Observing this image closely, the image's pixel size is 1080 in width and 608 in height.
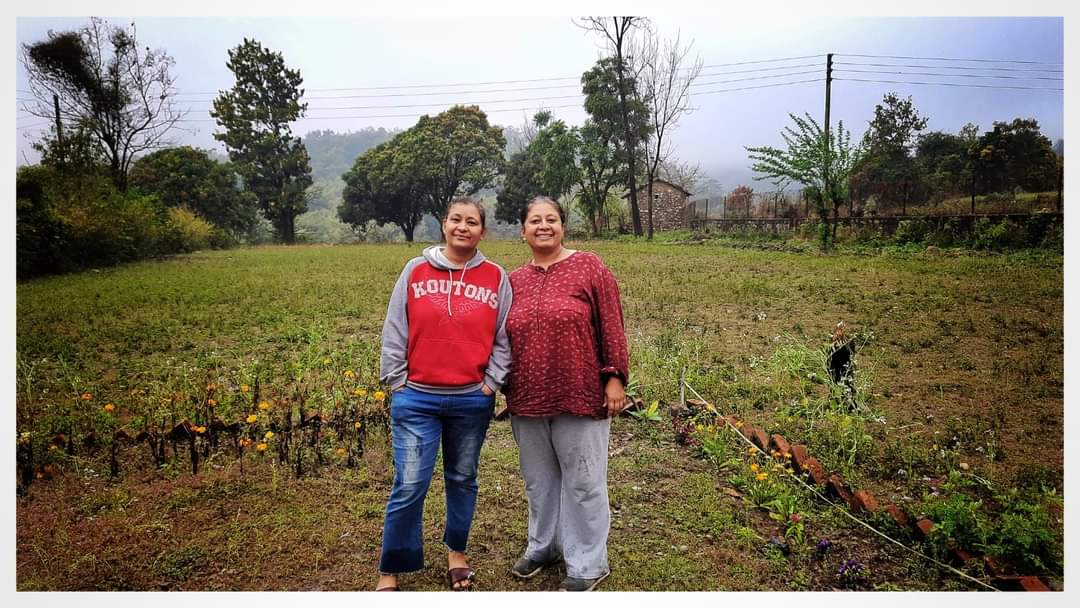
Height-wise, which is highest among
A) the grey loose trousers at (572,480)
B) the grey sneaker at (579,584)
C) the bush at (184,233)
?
the bush at (184,233)

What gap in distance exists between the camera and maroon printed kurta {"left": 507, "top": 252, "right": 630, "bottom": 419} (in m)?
2.28

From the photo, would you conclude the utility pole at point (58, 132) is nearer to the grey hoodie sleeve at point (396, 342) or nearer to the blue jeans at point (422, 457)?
the grey hoodie sleeve at point (396, 342)

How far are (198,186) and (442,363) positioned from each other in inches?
143

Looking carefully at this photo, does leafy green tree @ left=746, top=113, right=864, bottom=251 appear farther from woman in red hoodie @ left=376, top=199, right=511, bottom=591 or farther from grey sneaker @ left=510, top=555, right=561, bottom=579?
grey sneaker @ left=510, top=555, right=561, bottom=579

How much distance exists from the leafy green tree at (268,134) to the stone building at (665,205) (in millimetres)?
2705

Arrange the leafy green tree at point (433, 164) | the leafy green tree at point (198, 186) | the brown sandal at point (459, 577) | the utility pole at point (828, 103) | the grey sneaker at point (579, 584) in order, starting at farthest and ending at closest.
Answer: the leafy green tree at point (433, 164)
the leafy green tree at point (198, 186)
the utility pole at point (828, 103)
the brown sandal at point (459, 577)
the grey sneaker at point (579, 584)

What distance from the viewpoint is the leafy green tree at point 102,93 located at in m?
4.23

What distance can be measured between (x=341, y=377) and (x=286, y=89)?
85.0 inches

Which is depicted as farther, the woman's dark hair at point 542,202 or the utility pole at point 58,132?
the utility pole at point 58,132

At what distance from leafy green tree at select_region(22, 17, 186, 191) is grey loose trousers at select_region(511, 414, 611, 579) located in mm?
3912

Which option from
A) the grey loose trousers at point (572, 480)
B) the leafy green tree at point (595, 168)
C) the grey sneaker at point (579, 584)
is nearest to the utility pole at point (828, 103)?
the leafy green tree at point (595, 168)

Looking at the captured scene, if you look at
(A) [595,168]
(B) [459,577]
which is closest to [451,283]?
(B) [459,577]
